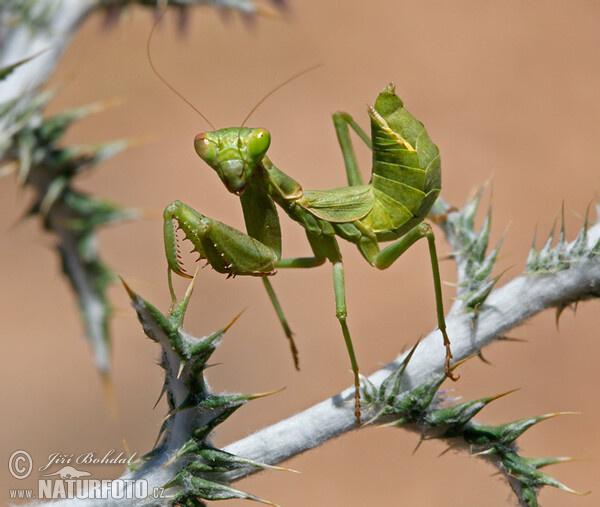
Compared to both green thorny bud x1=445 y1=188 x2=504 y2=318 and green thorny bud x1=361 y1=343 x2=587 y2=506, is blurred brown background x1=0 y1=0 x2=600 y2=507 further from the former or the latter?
green thorny bud x1=361 y1=343 x2=587 y2=506

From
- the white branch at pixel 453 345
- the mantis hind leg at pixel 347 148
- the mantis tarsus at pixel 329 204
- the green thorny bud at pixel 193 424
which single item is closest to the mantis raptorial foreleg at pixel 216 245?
the mantis tarsus at pixel 329 204

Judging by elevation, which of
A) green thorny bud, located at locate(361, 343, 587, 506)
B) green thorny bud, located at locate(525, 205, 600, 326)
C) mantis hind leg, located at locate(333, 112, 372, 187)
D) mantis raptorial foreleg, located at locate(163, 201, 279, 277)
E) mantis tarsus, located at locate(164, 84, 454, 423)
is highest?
mantis hind leg, located at locate(333, 112, 372, 187)

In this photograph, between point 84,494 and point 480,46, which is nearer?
point 84,494

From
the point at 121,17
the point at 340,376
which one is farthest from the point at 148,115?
the point at 121,17

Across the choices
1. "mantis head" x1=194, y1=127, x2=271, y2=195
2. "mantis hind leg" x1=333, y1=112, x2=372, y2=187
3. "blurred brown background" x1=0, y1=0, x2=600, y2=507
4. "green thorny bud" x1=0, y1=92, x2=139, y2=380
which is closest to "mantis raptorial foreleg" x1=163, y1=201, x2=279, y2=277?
"mantis head" x1=194, y1=127, x2=271, y2=195

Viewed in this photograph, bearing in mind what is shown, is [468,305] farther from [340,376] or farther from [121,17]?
[340,376]

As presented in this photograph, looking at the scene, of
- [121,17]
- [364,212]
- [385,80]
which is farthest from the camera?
[385,80]

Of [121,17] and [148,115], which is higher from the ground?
[148,115]
